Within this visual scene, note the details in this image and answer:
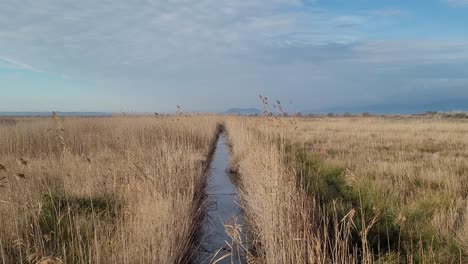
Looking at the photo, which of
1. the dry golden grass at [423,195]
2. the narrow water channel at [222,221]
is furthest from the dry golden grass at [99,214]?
the dry golden grass at [423,195]

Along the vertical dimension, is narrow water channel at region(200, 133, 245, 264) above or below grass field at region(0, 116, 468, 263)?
below

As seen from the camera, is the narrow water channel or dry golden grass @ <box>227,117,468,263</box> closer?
dry golden grass @ <box>227,117,468,263</box>

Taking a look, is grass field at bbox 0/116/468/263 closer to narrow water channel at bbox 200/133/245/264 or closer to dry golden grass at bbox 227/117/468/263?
dry golden grass at bbox 227/117/468/263

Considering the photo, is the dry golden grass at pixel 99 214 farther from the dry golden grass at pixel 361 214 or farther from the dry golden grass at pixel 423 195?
the dry golden grass at pixel 423 195

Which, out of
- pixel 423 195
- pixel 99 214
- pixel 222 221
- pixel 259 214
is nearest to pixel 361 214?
pixel 259 214

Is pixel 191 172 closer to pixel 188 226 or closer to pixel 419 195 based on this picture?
pixel 188 226

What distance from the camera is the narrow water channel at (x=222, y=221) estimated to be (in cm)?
404

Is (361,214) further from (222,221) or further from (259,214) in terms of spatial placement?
(222,221)

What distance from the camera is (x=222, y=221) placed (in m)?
5.37

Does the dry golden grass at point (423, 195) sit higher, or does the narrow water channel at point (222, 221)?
the dry golden grass at point (423, 195)

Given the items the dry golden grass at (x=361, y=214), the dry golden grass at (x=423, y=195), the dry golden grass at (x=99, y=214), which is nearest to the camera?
the dry golden grass at (x=361, y=214)

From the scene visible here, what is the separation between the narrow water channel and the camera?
4.04 m

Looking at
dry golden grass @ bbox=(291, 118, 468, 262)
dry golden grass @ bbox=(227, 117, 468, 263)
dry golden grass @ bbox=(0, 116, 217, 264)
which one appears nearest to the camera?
dry golden grass @ bbox=(227, 117, 468, 263)

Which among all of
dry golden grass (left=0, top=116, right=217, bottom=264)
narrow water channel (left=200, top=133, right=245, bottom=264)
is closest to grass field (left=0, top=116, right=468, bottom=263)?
dry golden grass (left=0, top=116, right=217, bottom=264)
